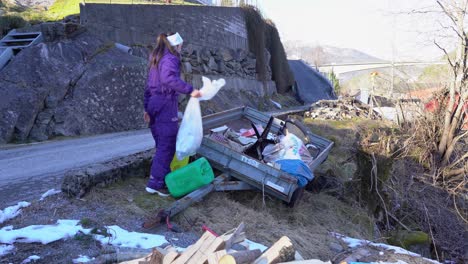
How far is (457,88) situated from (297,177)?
17.5 feet

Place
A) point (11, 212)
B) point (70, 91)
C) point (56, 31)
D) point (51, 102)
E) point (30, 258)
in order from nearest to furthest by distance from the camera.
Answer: point (30, 258) → point (11, 212) → point (51, 102) → point (70, 91) → point (56, 31)

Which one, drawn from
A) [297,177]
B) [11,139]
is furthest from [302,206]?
[11,139]

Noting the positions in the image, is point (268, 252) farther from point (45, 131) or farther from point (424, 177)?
point (45, 131)

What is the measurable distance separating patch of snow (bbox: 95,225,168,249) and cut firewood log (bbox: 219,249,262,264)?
1.04 metres

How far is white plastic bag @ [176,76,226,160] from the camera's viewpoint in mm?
5426

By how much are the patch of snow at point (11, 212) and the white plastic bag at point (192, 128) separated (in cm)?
176

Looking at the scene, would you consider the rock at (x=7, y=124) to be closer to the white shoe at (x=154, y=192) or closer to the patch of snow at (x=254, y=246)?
the white shoe at (x=154, y=192)

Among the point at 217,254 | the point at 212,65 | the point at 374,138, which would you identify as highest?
the point at 217,254

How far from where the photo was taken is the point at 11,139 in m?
11.2

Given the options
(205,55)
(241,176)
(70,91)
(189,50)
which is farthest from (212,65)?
(241,176)

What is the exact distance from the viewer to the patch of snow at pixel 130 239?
4.13 metres

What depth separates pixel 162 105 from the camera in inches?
217

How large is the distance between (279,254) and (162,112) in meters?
2.65

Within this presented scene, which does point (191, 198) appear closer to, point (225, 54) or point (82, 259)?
point (82, 259)
